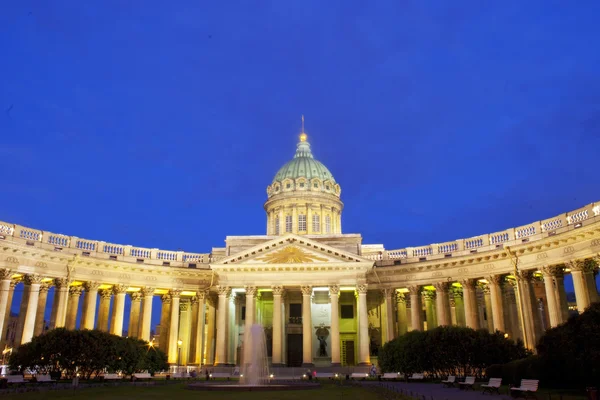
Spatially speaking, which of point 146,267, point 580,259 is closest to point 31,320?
point 146,267

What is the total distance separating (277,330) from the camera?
50344mm

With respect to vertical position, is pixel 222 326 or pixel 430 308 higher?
pixel 430 308

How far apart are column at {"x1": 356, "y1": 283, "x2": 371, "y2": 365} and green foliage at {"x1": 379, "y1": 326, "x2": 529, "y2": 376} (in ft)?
35.4

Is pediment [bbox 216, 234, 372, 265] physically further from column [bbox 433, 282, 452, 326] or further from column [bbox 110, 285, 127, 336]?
column [bbox 110, 285, 127, 336]

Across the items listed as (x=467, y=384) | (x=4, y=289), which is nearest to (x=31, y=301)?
(x=4, y=289)

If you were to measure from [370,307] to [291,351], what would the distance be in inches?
407

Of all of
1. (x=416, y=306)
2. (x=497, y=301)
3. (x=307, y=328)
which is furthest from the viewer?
(x=416, y=306)

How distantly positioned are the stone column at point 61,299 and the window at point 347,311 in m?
28.9

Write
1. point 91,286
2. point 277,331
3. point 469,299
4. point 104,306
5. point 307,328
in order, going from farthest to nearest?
point 104,306, point 307,328, point 277,331, point 91,286, point 469,299

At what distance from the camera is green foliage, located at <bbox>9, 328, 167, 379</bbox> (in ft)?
107

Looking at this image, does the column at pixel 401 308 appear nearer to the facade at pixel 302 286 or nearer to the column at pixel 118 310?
the facade at pixel 302 286

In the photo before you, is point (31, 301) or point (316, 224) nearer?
point (31, 301)

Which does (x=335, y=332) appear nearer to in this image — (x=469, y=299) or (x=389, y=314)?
(x=389, y=314)

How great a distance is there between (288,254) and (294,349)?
12429 millimetres
